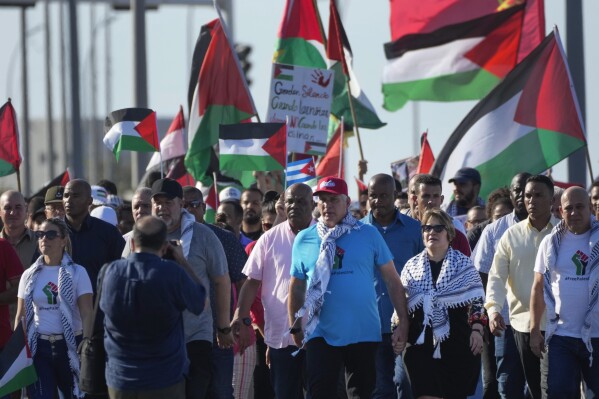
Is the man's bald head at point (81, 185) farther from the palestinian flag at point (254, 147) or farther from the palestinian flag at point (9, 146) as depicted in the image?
the palestinian flag at point (9, 146)

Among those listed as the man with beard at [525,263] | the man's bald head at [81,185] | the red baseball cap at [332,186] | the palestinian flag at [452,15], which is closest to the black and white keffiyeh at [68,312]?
the man's bald head at [81,185]

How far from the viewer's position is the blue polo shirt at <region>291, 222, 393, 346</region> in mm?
10281

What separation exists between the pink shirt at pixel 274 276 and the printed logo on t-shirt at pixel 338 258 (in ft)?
3.43

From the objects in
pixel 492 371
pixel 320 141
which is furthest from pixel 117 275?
pixel 320 141

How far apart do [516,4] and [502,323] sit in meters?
7.25

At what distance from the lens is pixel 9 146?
53.8 ft

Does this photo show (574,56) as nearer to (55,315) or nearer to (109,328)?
(55,315)

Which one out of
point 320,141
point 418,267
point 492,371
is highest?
point 320,141

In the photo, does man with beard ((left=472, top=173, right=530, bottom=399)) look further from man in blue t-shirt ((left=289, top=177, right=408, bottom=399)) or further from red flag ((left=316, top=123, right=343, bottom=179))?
red flag ((left=316, top=123, right=343, bottom=179))

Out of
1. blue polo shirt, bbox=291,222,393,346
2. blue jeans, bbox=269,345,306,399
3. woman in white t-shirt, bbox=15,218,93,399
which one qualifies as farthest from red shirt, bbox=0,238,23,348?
blue polo shirt, bbox=291,222,393,346

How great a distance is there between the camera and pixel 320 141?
16906 mm

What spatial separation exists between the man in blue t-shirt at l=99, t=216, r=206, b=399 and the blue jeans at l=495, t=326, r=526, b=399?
357 centimetres

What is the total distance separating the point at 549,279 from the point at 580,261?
26cm

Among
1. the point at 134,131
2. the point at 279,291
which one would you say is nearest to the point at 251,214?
the point at 134,131
